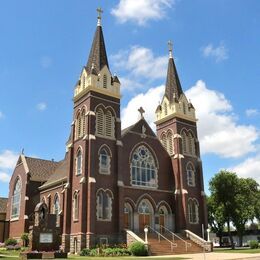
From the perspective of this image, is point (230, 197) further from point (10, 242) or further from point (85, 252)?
point (10, 242)

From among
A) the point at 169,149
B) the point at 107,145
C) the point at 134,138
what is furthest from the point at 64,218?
the point at 169,149

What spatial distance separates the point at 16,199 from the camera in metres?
→ 49.0

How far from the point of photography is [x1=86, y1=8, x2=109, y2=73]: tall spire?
4038 cm

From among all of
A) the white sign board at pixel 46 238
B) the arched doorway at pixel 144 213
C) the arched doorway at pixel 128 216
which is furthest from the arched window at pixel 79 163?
the white sign board at pixel 46 238

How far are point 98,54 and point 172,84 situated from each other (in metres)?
11.6

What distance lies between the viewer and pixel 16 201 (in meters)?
48.9

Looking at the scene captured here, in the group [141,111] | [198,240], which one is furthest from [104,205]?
[141,111]

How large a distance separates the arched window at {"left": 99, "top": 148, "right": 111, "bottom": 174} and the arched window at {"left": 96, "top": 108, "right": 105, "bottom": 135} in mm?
1886

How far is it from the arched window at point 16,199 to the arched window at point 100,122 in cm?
1758

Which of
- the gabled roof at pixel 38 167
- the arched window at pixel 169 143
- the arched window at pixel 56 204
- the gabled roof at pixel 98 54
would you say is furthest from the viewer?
the gabled roof at pixel 38 167

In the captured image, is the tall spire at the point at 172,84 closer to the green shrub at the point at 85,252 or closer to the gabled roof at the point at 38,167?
the gabled roof at the point at 38,167

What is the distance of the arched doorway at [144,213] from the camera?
1515 inches

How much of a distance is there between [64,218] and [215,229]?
33.1 m

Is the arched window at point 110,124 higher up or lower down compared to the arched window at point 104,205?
higher up
